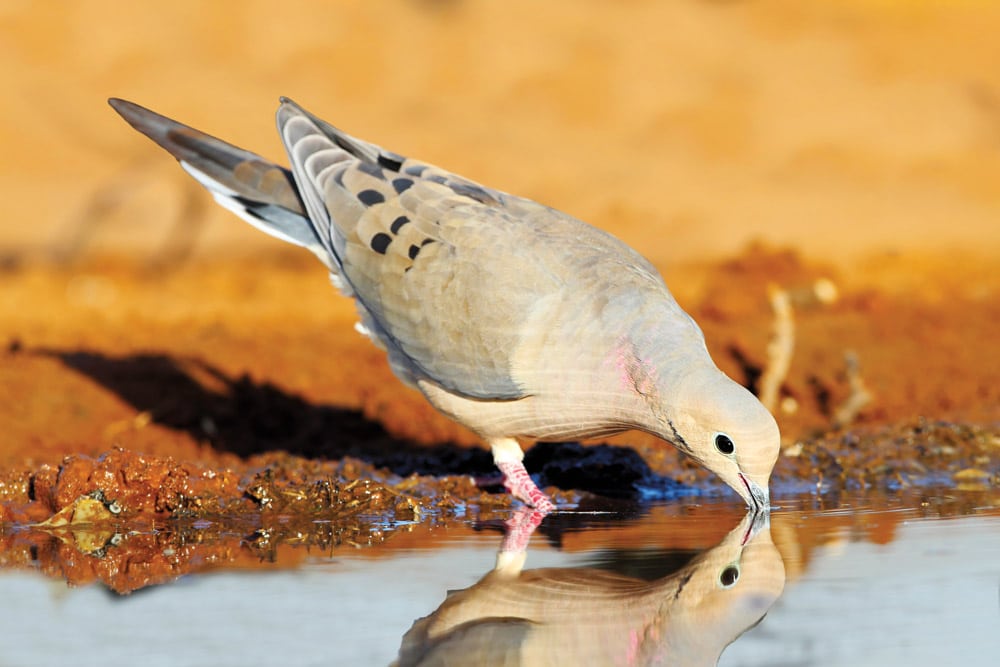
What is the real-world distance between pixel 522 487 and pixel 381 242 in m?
1.17

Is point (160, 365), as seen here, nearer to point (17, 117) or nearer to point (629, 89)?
point (17, 117)

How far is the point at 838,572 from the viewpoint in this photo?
11.7ft

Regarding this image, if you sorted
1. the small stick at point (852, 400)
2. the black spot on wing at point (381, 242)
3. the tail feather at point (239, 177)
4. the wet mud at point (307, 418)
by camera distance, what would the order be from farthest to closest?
the small stick at point (852, 400) < the tail feather at point (239, 177) < the black spot on wing at point (381, 242) < the wet mud at point (307, 418)

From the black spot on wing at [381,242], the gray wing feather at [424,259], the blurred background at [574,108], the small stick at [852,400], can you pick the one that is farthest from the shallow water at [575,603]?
the blurred background at [574,108]

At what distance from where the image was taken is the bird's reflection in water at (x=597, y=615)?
282 centimetres

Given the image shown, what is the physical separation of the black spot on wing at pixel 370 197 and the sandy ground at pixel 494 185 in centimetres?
115

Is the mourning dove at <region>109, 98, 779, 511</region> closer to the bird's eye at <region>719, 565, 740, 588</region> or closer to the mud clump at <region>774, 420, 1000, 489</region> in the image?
the bird's eye at <region>719, 565, 740, 588</region>

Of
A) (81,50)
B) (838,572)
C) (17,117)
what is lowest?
(838,572)

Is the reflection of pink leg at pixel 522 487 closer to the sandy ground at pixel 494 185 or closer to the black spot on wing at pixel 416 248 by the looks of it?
A: the sandy ground at pixel 494 185

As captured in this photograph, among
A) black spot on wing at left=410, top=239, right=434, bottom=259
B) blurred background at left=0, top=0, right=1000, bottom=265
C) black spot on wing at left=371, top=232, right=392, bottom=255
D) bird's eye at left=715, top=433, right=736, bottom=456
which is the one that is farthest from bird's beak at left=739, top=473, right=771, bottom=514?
blurred background at left=0, top=0, right=1000, bottom=265

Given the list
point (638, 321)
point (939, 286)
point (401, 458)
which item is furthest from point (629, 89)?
point (638, 321)

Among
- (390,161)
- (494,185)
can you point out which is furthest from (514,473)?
(494,185)

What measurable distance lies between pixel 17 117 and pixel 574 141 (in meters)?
5.29

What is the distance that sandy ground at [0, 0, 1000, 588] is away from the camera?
7.05 m
